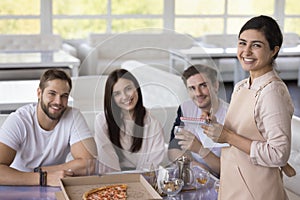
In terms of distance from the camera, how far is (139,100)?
223cm

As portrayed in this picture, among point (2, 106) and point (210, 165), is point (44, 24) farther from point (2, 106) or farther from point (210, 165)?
point (210, 165)

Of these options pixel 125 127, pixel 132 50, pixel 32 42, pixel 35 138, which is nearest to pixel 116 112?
pixel 125 127

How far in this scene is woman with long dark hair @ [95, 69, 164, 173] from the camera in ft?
7.15

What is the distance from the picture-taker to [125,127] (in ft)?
7.20

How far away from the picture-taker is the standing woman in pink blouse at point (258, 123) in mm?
1819

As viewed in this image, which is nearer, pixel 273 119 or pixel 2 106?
pixel 273 119

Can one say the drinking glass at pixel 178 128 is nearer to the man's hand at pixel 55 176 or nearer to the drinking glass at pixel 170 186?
the drinking glass at pixel 170 186

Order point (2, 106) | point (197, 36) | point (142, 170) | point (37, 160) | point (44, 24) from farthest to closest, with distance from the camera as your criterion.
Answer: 1. point (197, 36)
2. point (44, 24)
3. point (2, 106)
4. point (37, 160)
5. point (142, 170)

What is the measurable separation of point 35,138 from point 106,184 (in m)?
0.64

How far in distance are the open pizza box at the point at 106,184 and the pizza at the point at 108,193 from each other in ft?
0.08

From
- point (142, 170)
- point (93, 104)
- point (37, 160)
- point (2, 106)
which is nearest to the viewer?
point (93, 104)

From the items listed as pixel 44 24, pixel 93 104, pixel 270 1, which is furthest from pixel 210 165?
pixel 270 1

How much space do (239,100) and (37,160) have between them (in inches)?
50.5

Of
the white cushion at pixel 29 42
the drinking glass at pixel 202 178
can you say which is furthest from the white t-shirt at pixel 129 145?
the white cushion at pixel 29 42
